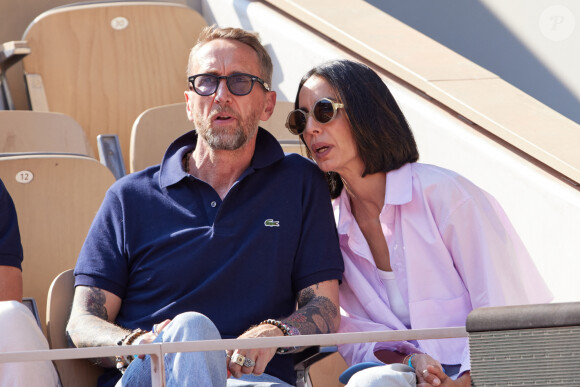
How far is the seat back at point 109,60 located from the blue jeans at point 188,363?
2.23 meters

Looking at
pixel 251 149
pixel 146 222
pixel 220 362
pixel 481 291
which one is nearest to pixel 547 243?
pixel 481 291

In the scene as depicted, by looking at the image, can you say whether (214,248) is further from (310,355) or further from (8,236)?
(8,236)

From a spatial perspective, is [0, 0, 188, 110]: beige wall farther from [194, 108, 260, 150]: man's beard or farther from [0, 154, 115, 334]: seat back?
[194, 108, 260, 150]: man's beard

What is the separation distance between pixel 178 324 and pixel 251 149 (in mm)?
823

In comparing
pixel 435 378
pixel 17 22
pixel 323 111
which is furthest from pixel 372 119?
pixel 17 22

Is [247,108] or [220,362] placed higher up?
[247,108]

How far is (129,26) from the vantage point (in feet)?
13.8

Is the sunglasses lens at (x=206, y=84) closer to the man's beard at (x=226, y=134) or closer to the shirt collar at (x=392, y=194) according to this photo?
the man's beard at (x=226, y=134)

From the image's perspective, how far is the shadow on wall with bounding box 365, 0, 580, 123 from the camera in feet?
16.4

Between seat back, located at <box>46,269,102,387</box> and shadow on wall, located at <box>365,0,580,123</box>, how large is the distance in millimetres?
3232

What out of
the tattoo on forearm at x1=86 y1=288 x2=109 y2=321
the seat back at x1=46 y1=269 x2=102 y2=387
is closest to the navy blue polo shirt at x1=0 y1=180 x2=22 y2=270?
the seat back at x1=46 y1=269 x2=102 y2=387

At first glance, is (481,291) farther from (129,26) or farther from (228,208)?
(129,26)

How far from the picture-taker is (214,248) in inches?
94.5

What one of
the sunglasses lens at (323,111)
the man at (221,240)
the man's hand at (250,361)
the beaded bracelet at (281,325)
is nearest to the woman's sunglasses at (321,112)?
the sunglasses lens at (323,111)
